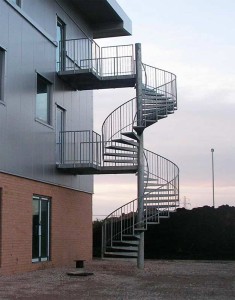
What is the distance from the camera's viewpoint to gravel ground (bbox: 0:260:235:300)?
1227 cm

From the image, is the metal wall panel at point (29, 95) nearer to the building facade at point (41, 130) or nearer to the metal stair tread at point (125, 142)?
the building facade at point (41, 130)

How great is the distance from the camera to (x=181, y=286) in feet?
46.2

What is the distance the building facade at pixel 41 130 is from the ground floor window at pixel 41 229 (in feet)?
0.10

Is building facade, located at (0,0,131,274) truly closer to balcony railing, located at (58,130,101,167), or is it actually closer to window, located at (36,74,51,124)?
window, located at (36,74,51,124)

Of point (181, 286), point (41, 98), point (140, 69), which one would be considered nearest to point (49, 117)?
point (41, 98)

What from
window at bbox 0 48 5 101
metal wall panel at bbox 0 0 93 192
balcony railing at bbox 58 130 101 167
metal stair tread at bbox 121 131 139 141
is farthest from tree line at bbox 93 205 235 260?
window at bbox 0 48 5 101

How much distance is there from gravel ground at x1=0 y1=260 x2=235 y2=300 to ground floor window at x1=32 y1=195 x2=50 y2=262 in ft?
2.67

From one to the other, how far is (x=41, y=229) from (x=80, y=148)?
4.06 meters

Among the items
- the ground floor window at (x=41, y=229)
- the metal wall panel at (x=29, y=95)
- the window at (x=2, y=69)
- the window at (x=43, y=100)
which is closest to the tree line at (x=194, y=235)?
the metal wall panel at (x=29, y=95)

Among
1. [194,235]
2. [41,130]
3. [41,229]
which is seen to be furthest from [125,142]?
[194,235]

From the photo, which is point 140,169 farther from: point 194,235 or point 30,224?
point 194,235

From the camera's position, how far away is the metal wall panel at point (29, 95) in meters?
16.3

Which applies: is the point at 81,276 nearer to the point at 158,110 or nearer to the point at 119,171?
the point at 119,171

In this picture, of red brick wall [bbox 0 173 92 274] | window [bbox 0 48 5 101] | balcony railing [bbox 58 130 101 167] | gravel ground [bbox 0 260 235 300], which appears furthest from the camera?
balcony railing [bbox 58 130 101 167]
